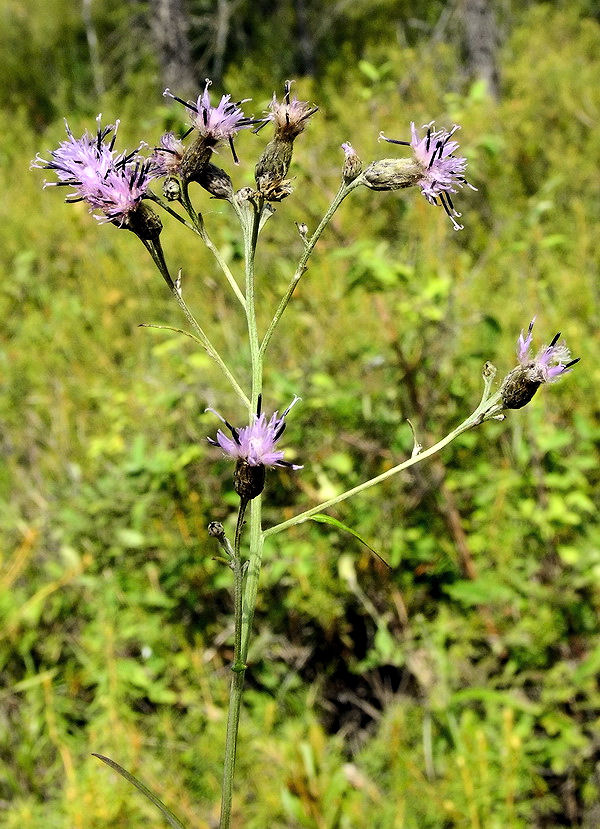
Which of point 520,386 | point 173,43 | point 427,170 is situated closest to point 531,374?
point 520,386

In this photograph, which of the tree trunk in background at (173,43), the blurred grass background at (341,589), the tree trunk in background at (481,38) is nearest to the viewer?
the blurred grass background at (341,589)

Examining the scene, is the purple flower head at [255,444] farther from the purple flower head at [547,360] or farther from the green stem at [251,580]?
the purple flower head at [547,360]

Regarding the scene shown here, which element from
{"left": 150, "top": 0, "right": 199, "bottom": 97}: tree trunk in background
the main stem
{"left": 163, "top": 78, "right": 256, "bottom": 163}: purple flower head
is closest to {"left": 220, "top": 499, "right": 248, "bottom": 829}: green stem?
the main stem

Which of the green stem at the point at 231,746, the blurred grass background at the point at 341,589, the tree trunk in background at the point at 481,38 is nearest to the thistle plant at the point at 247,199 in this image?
the green stem at the point at 231,746

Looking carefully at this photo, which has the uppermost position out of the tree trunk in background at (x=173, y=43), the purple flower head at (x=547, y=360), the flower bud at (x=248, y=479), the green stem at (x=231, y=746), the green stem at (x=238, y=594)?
the tree trunk in background at (x=173, y=43)

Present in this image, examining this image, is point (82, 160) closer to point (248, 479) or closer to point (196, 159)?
point (196, 159)

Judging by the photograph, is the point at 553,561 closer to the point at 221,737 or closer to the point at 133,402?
the point at 221,737
